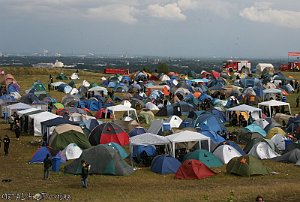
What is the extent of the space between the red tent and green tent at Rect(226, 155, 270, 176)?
0.91m

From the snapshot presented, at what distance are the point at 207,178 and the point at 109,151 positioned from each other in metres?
3.93

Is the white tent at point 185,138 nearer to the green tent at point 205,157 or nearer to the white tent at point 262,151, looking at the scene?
the green tent at point 205,157

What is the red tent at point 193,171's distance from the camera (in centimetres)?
1670

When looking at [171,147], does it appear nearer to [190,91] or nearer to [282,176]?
[282,176]

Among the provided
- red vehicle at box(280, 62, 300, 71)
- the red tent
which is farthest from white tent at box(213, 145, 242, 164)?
red vehicle at box(280, 62, 300, 71)

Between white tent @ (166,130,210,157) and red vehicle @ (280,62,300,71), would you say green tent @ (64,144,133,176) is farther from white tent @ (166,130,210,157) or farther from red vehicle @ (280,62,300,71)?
red vehicle @ (280,62,300,71)

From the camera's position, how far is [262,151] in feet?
66.7

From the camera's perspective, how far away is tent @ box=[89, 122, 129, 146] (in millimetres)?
22109

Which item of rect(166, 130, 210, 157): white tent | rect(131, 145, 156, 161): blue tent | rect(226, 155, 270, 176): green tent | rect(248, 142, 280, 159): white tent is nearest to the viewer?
rect(226, 155, 270, 176): green tent

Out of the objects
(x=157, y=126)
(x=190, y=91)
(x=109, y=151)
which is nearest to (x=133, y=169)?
(x=109, y=151)

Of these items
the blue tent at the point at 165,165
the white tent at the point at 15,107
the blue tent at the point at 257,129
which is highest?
the white tent at the point at 15,107

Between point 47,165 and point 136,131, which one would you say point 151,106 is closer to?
point 136,131

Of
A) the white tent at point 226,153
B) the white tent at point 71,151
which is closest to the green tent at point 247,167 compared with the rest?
the white tent at point 226,153

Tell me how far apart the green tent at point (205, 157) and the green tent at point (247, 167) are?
4.15 feet
